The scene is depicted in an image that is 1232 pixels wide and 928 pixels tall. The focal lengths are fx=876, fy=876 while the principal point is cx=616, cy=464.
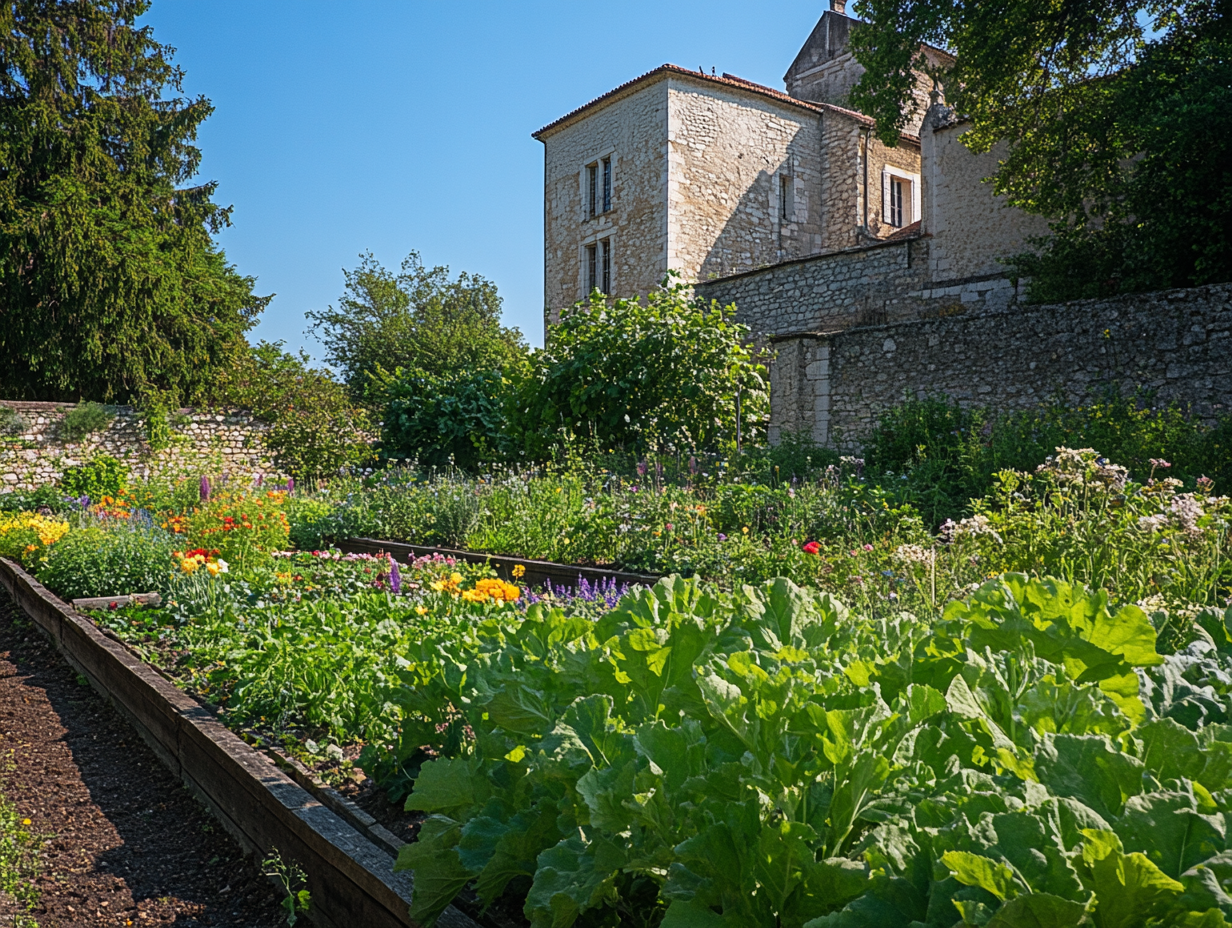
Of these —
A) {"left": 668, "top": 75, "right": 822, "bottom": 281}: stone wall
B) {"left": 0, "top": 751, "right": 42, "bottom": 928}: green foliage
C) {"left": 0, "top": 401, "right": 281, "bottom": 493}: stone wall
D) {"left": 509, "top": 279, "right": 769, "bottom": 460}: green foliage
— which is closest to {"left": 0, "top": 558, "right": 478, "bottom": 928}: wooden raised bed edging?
{"left": 0, "top": 751, "right": 42, "bottom": 928}: green foliage

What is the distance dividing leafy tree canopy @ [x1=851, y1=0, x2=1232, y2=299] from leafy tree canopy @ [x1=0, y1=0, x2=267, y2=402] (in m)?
14.7

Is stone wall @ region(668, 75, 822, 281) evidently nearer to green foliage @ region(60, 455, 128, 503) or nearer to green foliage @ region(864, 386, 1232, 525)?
green foliage @ region(864, 386, 1232, 525)

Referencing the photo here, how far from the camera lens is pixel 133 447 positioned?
1612 cm

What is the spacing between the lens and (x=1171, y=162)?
1093 cm

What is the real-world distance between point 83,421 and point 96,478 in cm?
118

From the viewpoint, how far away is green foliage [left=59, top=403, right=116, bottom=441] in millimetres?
15344

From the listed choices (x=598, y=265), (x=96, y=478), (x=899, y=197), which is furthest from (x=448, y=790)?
(x=899, y=197)

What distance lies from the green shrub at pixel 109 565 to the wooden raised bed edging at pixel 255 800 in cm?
147

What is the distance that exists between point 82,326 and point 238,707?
1743 cm

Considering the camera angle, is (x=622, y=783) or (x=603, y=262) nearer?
(x=622, y=783)

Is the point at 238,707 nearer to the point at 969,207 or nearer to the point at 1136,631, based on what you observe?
the point at 1136,631

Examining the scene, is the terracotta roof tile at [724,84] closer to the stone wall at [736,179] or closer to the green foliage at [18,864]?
the stone wall at [736,179]

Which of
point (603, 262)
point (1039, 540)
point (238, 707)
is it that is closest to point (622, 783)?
point (238, 707)

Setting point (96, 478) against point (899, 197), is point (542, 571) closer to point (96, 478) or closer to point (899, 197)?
point (96, 478)
